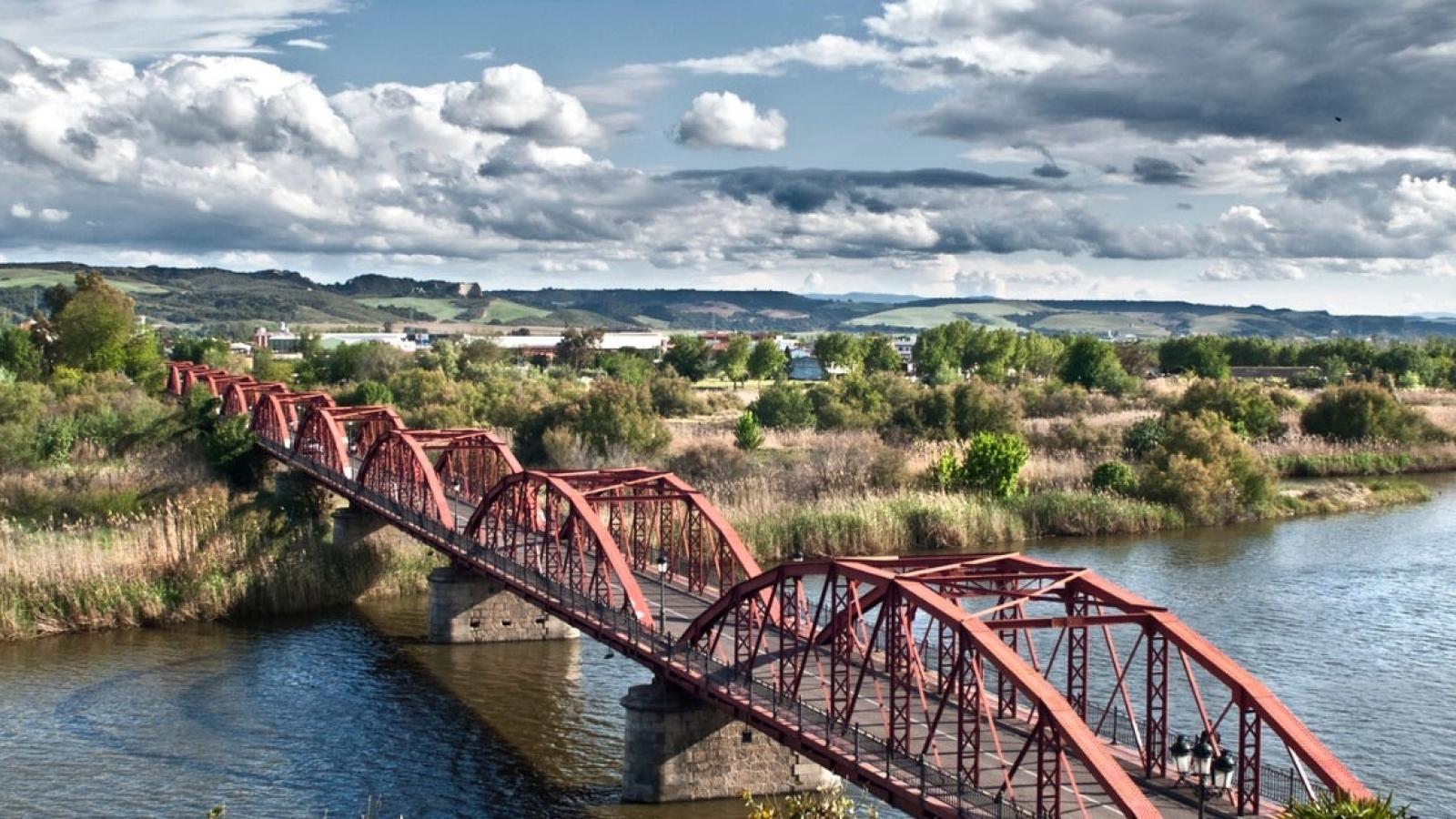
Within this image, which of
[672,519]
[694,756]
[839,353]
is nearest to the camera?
[694,756]

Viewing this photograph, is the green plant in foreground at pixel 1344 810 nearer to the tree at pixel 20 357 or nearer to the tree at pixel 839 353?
the tree at pixel 20 357

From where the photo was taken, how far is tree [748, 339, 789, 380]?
543 ft

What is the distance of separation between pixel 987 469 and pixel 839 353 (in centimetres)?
10520

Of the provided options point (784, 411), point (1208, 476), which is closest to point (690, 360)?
point (784, 411)

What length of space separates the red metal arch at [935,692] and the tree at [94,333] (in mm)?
99289

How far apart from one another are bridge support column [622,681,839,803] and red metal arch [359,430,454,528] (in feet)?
67.8

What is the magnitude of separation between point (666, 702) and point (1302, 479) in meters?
67.9

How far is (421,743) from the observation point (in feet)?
131

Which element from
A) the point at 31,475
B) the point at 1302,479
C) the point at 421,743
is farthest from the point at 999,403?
the point at 421,743

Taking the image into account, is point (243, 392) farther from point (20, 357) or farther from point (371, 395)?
point (20, 357)

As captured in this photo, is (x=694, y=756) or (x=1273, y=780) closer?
(x=1273, y=780)

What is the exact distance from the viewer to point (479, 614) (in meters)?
52.3

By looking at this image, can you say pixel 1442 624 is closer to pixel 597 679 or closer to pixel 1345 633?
pixel 1345 633

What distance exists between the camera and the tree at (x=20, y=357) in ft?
393
